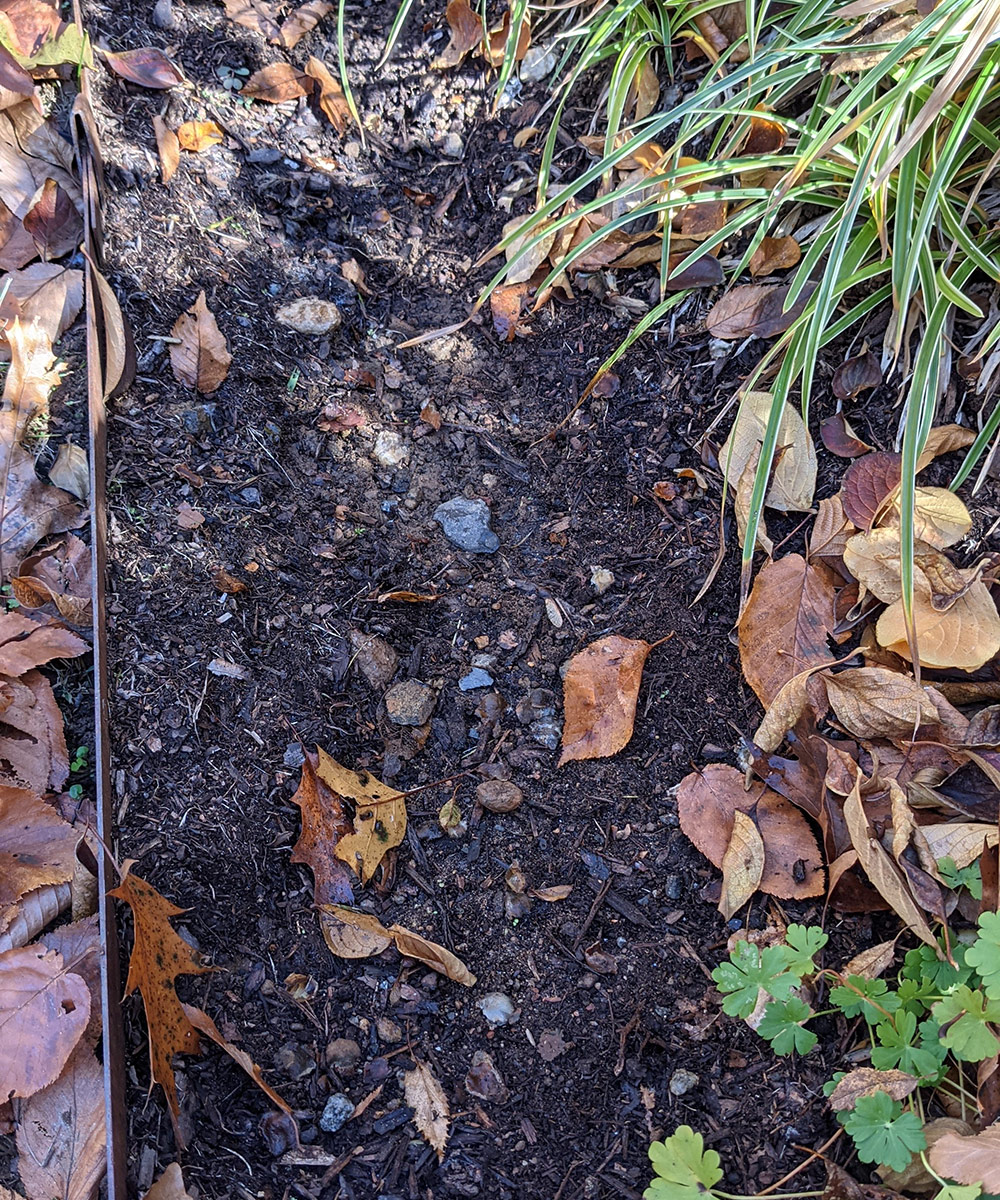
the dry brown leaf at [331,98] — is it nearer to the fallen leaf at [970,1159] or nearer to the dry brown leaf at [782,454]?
the dry brown leaf at [782,454]

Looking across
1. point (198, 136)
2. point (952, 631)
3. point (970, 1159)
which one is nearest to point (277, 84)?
point (198, 136)

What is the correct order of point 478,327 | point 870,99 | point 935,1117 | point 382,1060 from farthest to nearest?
point 478,327
point 870,99
point 382,1060
point 935,1117

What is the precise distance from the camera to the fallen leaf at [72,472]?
163cm

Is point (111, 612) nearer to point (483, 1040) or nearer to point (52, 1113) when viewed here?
point (52, 1113)

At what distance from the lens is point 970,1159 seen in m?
0.96

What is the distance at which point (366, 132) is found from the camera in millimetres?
2105

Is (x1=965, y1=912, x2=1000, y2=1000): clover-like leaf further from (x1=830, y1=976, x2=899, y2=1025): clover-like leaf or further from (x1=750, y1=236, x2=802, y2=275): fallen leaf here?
(x1=750, y1=236, x2=802, y2=275): fallen leaf

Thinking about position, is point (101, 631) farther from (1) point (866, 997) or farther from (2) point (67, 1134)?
(1) point (866, 997)

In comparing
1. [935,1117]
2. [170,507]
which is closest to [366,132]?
[170,507]

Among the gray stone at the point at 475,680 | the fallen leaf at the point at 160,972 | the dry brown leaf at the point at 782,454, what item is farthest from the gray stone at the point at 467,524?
the fallen leaf at the point at 160,972

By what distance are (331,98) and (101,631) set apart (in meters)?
1.49

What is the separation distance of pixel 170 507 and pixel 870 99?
1602mm

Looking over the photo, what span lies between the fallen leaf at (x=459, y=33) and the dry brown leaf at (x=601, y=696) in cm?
161

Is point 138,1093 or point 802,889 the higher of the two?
point 802,889
